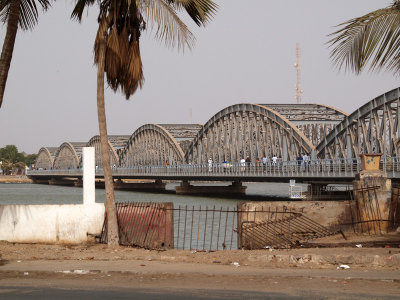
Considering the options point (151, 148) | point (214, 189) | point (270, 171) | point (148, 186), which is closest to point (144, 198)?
point (214, 189)

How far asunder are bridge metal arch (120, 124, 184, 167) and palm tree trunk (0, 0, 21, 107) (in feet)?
321

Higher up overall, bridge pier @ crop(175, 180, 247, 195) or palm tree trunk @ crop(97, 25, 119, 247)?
palm tree trunk @ crop(97, 25, 119, 247)

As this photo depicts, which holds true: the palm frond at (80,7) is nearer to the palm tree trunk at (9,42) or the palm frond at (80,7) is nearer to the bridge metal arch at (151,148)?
the palm tree trunk at (9,42)

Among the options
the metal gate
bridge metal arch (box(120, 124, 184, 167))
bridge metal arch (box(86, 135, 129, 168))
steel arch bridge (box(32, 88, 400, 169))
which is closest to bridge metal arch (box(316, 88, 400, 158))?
steel arch bridge (box(32, 88, 400, 169))

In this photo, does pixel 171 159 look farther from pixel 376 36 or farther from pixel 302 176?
pixel 376 36

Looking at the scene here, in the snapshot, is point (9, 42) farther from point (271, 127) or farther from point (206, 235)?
point (271, 127)

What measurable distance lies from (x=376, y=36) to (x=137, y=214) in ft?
33.4

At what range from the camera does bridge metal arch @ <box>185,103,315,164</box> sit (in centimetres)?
7900

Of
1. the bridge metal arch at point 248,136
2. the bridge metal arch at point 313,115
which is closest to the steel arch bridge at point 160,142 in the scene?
the bridge metal arch at point 248,136

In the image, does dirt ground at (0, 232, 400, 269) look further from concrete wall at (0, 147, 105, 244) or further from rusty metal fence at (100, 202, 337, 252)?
rusty metal fence at (100, 202, 337, 252)

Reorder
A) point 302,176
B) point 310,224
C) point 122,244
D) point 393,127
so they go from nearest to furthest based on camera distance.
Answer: point 122,244
point 310,224
point 393,127
point 302,176

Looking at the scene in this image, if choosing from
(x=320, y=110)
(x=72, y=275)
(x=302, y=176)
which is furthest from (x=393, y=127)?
(x=72, y=275)

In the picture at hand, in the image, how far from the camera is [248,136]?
304ft

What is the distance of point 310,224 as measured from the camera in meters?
22.9
